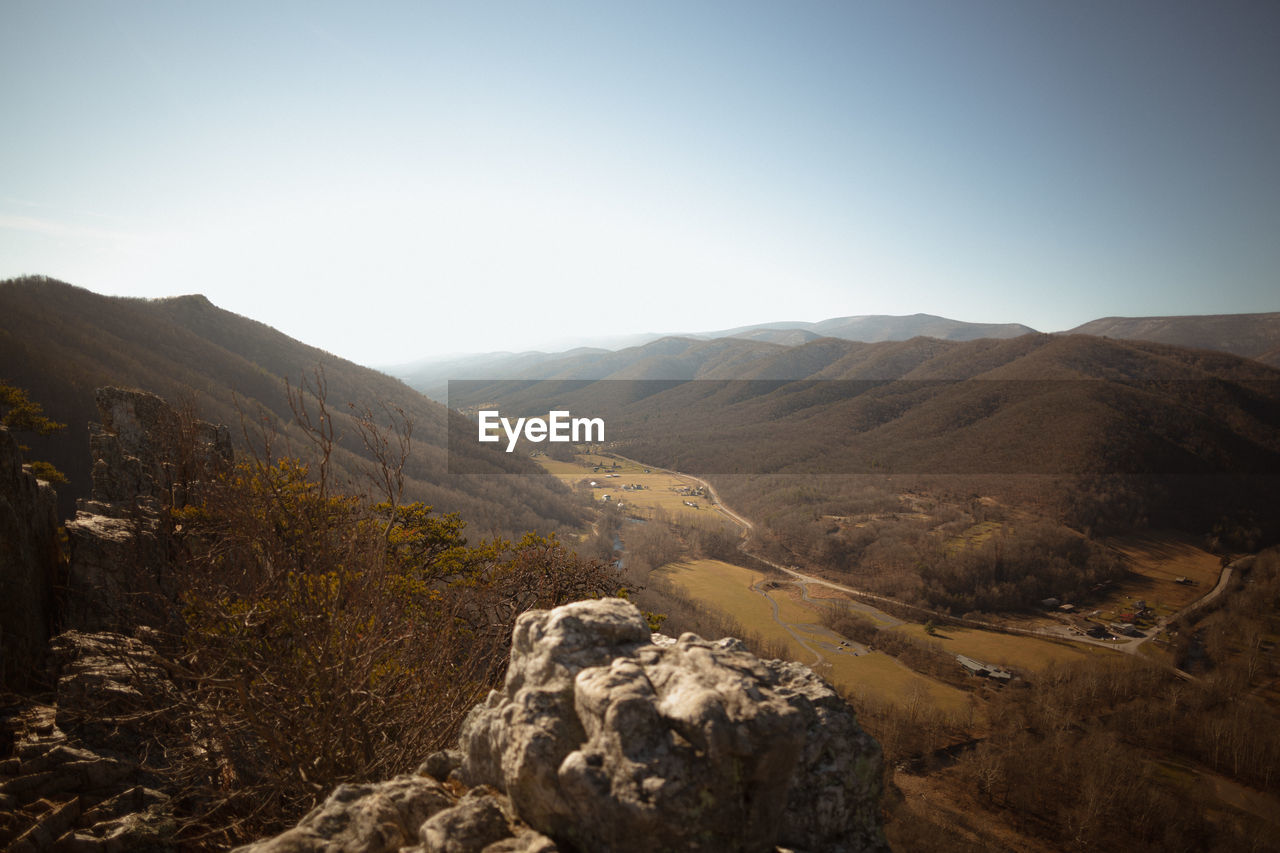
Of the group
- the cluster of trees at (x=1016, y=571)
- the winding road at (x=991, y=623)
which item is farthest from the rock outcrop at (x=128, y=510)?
the cluster of trees at (x=1016, y=571)

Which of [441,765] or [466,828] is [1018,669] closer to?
[441,765]

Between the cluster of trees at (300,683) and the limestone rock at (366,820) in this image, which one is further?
the cluster of trees at (300,683)

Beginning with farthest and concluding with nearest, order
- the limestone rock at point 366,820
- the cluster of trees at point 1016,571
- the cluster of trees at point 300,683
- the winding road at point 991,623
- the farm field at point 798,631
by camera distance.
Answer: the cluster of trees at point 1016,571
the winding road at point 991,623
the farm field at point 798,631
the cluster of trees at point 300,683
the limestone rock at point 366,820

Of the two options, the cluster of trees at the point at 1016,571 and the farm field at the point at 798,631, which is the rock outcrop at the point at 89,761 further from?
the cluster of trees at the point at 1016,571

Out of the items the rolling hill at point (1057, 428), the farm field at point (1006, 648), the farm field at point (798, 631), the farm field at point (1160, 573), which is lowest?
the farm field at point (1006, 648)

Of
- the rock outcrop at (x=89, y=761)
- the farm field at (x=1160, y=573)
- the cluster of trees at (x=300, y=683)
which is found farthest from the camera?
the farm field at (x=1160, y=573)


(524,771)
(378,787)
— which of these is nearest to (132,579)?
(378,787)

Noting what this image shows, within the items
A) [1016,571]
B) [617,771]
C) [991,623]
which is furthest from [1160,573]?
[617,771]
